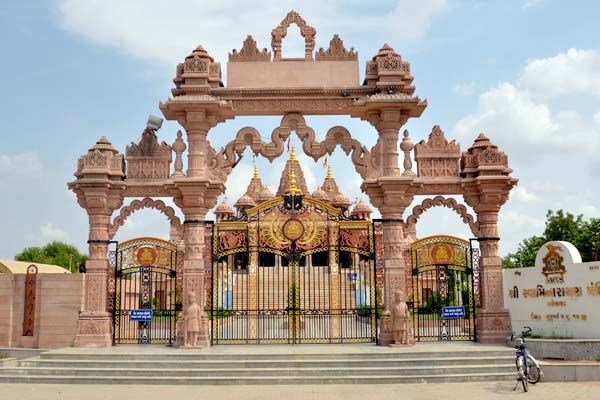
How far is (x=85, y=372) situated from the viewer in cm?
1030

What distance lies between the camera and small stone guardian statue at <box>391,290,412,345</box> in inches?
459

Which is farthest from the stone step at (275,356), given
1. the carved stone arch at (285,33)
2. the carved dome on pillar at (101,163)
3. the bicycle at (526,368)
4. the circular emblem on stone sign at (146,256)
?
the carved stone arch at (285,33)

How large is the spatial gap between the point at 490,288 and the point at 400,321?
2.41 metres

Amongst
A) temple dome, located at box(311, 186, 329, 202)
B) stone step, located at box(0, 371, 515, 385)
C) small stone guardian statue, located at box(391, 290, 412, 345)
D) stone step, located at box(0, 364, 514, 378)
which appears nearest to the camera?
stone step, located at box(0, 371, 515, 385)

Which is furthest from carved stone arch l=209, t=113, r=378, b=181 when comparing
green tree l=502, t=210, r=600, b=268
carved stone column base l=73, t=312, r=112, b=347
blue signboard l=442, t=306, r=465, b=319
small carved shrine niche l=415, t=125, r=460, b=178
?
green tree l=502, t=210, r=600, b=268

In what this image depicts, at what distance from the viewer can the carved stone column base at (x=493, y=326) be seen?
12.2m

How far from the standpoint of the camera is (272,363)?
10.4 metres

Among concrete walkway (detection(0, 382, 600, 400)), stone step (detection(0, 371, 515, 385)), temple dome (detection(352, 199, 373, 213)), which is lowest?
concrete walkway (detection(0, 382, 600, 400))

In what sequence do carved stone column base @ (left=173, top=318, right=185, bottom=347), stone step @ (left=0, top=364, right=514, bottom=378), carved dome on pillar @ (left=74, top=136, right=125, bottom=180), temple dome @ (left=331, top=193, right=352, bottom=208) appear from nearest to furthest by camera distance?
1. stone step @ (left=0, top=364, right=514, bottom=378)
2. carved stone column base @ (left=173, top=318, right=185, bottom=347)
3. carved dome on pillar @ (left=74, top=136, right=125, bottom=180)
4. temple dome @ (left=331, top=193, right=352, bottom=208)

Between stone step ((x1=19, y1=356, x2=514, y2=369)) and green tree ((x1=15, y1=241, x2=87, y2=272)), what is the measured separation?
36.3 m

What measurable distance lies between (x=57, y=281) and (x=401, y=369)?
7827mm

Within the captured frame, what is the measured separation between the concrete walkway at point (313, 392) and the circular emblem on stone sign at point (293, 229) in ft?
12.3

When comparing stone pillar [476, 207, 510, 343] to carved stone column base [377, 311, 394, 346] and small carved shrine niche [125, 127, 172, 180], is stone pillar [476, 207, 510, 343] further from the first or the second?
small carved shrine niche [125, 127, 172, 180]

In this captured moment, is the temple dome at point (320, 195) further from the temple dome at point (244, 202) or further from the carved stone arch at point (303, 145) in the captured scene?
the carved stone arch at point (303, 145)
